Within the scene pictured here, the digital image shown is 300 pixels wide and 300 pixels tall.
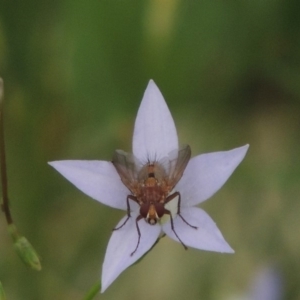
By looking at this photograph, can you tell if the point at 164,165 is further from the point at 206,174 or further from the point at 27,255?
the point at 27,255

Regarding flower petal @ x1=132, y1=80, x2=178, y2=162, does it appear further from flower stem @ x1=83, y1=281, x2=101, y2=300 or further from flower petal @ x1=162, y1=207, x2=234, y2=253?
flower stem @ x1=83, y1=281, x2=101, y2=300

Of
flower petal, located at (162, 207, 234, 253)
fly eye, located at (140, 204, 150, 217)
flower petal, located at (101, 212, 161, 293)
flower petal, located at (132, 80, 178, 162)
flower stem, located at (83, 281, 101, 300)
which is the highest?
flower petal, located at (132, 80, 178, 162)

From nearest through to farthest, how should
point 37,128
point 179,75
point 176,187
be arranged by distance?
point 176,187, point 37,128, point 179,75

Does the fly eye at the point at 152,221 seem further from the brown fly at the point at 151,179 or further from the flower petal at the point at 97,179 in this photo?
the flower petal at the point at 97,179

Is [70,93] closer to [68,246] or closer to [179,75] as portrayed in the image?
[179,75]

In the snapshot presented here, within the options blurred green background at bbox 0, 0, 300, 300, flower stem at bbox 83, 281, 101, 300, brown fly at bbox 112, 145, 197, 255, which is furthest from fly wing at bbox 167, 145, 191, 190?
blurred green background at bbox 0, 0, 300, 300

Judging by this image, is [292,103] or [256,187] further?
[292,103]

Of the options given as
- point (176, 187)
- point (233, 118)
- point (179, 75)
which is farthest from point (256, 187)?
point (176, 187)

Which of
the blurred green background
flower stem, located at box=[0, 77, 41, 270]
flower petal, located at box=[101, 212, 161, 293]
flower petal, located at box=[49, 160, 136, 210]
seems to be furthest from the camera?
the blurred green background
